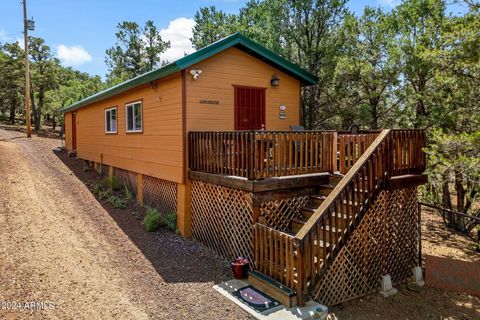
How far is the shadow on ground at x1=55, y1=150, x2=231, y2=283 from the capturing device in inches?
249

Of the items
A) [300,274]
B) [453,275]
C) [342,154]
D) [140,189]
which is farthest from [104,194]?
[453,275]

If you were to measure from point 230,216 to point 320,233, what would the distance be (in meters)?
2.16

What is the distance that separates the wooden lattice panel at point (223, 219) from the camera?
6574 mm

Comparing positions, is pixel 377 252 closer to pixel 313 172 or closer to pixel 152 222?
pixel 313 172

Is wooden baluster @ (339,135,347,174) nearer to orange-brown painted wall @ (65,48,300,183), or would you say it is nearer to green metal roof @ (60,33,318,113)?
orange-brown painted wall @ (65,48,300,183)

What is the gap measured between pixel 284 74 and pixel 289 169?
14.3 feet

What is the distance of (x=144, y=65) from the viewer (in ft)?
106

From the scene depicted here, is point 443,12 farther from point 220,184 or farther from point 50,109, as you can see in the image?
point 50,109

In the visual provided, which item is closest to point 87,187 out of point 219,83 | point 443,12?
point 219,83

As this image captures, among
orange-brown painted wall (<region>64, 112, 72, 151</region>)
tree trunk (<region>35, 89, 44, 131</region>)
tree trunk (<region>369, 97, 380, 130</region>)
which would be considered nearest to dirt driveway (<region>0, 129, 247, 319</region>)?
tree trunk (<region>369, 97, 380, 130</region>)

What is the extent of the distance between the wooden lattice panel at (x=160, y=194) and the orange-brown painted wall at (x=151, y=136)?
299 millimetres

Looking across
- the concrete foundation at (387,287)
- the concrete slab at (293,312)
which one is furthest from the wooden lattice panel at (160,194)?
the concrete foundation at (387,287)

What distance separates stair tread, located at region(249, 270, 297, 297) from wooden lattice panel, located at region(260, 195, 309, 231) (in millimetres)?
1011

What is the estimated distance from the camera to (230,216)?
704 cm
